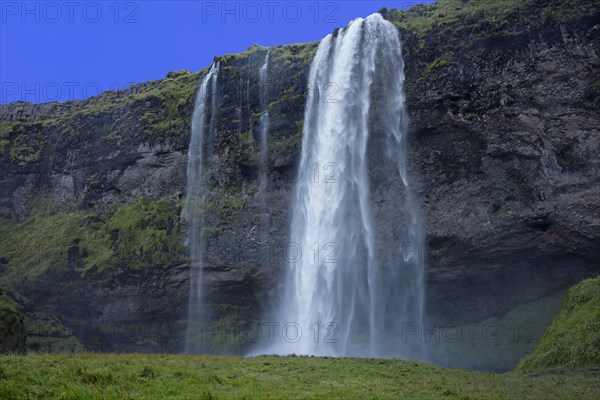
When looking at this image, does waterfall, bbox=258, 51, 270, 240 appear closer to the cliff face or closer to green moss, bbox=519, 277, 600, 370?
the cliff face

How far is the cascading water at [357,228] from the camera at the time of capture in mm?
44938

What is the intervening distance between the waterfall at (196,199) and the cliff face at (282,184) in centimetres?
89

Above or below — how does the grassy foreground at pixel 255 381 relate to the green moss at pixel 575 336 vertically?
below

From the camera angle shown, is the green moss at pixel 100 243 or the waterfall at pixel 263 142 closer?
the waterfall at pixel 263 142

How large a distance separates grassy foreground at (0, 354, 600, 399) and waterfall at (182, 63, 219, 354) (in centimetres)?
2302

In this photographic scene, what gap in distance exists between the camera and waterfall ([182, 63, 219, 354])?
51000 millimetres

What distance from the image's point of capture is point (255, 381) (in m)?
21.5

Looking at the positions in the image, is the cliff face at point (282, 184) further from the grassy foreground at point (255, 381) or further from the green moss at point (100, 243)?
the grassy foreground at point (255, 381)

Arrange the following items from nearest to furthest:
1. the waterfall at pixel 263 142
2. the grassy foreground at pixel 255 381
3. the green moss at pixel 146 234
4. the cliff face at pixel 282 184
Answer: the grassy foreground at pixel 255 381
the cliff face at pixel 282 184
the waterfall at pixel 263 142
the green moss at pixel 146 234

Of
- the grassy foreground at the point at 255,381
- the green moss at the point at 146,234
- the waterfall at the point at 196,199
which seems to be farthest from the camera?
the green moss at the point at 146,234

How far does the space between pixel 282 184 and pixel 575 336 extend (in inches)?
1015

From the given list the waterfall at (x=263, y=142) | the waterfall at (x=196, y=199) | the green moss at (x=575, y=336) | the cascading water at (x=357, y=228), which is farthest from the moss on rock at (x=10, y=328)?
the green moss at (x=575, y=336)

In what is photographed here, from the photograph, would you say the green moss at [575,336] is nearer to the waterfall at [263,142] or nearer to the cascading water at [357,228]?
the cascading water at [357,228]

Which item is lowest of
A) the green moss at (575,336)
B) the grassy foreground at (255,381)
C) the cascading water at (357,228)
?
the grassy foreground at (255,381)
